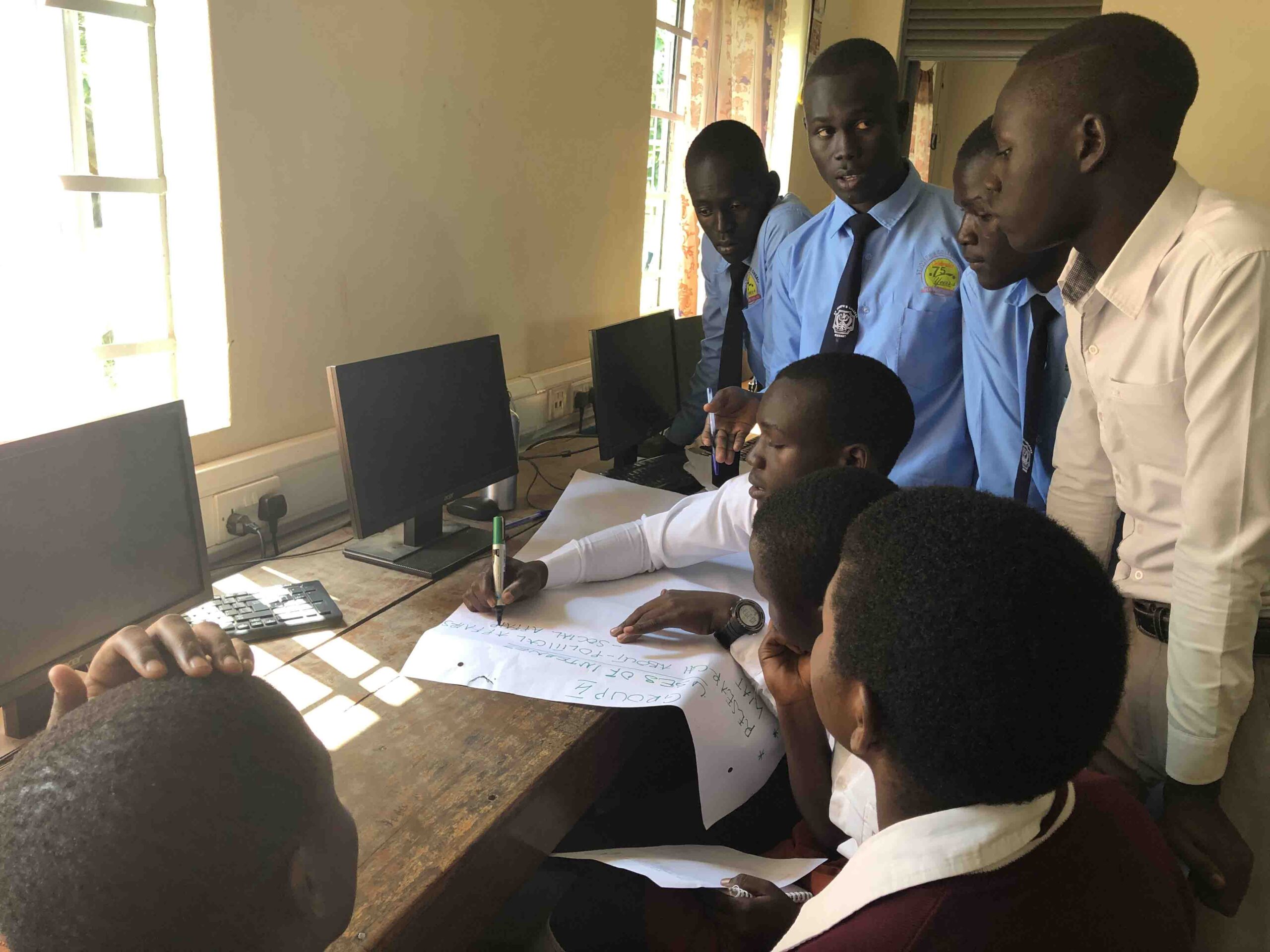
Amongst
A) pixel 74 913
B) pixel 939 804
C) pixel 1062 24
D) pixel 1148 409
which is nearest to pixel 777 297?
pixel 1148 409

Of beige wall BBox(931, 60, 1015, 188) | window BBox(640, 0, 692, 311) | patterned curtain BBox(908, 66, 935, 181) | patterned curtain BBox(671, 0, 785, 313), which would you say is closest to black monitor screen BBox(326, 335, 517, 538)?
window BBox(640, 0, 692, 311)

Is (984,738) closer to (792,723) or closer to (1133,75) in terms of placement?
(792,723)

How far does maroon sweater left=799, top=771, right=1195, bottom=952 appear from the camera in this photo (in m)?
0.63

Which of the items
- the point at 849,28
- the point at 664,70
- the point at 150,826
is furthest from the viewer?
the point at 849,28

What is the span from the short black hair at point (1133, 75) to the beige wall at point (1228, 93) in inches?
72.0

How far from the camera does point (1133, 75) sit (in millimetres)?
1021

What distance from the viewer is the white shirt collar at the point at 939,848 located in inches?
25.9

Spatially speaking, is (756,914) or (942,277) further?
(942,277)

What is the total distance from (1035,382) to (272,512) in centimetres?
143

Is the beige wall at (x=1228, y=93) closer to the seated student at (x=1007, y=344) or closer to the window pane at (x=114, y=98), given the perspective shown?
the seated student at (x=1007, y=344)

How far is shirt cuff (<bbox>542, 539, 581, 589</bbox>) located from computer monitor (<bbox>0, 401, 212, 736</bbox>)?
54cm

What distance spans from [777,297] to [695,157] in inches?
19.0

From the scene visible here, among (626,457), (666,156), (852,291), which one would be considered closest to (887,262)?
(852,291)

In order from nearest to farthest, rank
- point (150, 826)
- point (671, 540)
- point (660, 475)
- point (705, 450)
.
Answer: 1. point (150, 826)
2. point (671, 540)
3. point (660, 475)
4. point (705, 450)
